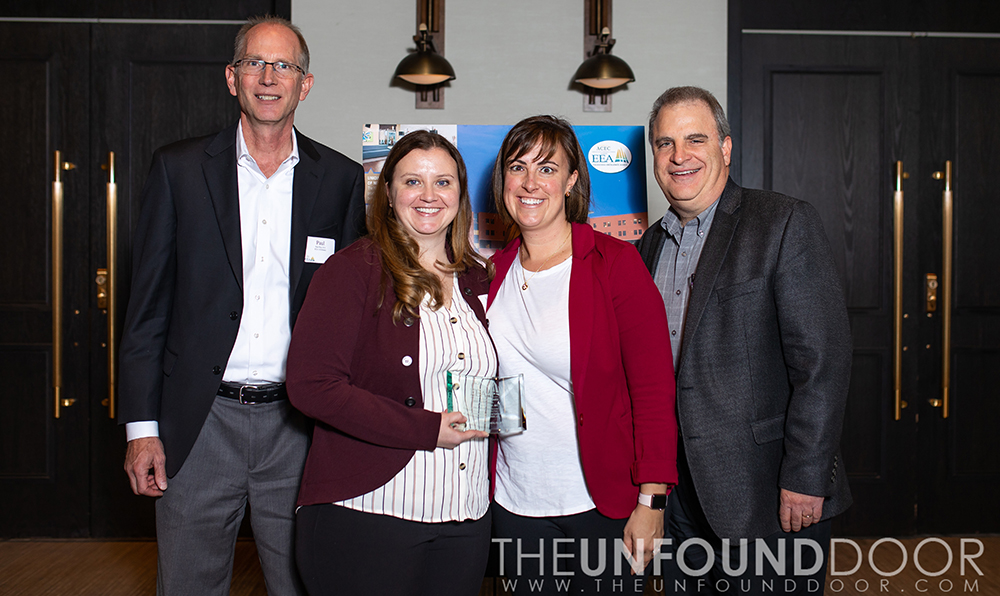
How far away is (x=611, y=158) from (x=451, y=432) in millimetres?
1564

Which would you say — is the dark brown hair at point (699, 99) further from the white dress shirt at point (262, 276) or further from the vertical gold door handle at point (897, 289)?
the vertical gold door handle at point (897, 289)

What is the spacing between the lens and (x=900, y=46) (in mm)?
3551

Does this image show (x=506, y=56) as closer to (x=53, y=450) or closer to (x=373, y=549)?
(x=373, y=549)

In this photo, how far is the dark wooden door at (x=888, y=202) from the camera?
140 inches

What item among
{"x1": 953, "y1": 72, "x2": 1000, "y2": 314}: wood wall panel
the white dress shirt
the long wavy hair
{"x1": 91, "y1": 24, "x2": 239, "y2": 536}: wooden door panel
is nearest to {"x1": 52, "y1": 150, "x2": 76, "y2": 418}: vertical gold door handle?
{"x1": 91, "y1": 24, "x2": 239, "y2": 536}: wooden door panel

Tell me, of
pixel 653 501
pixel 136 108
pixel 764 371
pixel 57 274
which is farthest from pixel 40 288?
pixel 764 371

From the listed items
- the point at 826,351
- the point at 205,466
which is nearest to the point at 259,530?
the point at 205,466

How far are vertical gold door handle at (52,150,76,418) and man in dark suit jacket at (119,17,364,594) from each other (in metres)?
2.12

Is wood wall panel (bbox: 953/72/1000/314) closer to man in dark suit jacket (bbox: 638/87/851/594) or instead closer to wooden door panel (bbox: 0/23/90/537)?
man in dark suit jacket (bbox: 638/87/851/594)

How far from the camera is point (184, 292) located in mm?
1711

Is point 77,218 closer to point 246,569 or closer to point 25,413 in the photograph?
point 25,413

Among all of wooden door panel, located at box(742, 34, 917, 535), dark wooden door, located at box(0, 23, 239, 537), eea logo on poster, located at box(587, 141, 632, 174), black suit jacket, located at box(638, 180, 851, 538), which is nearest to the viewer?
black suit jacket, located at box(638, 180, 851, 538)

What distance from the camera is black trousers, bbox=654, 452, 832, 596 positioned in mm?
1648

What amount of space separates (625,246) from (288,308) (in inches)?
36.1
